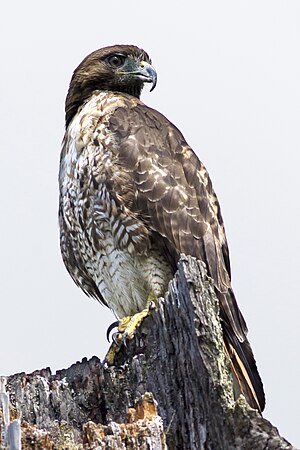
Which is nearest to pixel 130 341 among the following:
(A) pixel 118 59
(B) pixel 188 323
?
(B) pixel 188 323

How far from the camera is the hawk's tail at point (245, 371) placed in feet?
21.6

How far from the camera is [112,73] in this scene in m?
8.70

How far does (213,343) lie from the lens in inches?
194

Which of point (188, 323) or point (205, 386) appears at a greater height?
point (188, 323)

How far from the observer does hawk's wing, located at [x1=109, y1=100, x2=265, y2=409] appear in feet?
23.6

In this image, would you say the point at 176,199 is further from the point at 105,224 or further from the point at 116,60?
the point at 116,60

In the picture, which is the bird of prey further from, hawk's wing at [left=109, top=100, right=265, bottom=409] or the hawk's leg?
the hawk's leg

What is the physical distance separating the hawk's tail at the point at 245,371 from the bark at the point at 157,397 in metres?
1.02

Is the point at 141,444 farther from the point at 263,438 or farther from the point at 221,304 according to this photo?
the point at 221,304

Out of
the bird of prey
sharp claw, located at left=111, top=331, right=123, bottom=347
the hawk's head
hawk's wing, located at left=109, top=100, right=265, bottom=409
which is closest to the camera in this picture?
sharp claw, located at left=111, top=331, right=123, bottom=347

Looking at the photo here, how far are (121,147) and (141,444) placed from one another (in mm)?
3602

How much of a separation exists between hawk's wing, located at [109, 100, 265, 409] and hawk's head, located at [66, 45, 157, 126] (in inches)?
27.1

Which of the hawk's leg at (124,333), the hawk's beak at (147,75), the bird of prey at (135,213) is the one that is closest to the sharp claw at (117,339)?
the hawk's leg at (124,333)

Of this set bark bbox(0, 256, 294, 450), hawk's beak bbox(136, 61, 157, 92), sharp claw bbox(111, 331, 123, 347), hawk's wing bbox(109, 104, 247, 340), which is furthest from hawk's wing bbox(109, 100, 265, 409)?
bark bbox(0, 256, 294, 450)
